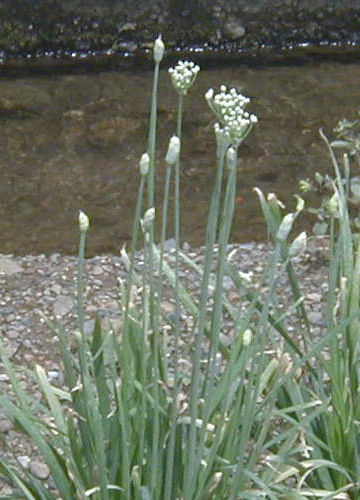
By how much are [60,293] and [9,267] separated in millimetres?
371

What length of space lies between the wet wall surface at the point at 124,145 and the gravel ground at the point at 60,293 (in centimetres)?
67

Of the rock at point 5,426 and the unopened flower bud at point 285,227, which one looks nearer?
the unopened flower bud at point 285,227

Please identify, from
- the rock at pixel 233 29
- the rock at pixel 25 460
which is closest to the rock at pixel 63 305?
the rock at pixel 25 460

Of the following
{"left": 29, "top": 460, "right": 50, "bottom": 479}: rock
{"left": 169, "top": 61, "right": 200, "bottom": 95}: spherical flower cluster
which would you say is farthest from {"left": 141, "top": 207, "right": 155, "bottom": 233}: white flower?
{"left": 29, "top": 460, "right": 50, "bottom": 479}: rock

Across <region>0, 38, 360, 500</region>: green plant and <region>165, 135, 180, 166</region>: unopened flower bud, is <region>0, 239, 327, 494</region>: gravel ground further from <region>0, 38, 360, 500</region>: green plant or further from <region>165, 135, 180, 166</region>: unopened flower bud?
<region>165, 135, 180, 166</region>: unopened flower bud

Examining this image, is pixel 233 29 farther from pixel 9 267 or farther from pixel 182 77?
pixel 182 77

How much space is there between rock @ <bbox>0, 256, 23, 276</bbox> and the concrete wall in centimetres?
328

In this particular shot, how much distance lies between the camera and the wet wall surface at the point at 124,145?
539cm

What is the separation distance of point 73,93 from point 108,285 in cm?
288

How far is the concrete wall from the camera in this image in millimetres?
7641

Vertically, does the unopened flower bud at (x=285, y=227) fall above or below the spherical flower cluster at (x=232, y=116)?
below

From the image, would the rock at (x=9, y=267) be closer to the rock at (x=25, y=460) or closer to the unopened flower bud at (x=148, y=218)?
Answer: the rock at (x=25, y=460)

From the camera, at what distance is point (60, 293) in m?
4.16

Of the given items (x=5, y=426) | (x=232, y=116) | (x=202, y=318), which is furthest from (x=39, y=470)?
(x=232, y=116)
